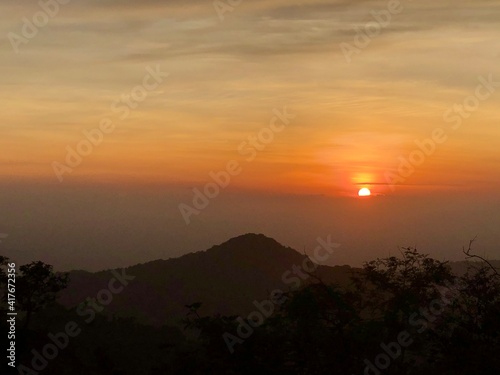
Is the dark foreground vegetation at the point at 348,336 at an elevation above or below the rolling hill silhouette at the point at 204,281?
above

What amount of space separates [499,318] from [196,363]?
9.37 metres

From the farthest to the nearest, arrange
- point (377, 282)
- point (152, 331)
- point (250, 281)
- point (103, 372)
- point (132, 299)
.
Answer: point (250, 281)
point (132, 299)
point (152, 331)
point (103, 372)
point (377, 282)

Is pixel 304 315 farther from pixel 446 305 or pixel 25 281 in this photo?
pixel 25 281

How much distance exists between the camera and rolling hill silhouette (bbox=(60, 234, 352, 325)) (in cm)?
11399

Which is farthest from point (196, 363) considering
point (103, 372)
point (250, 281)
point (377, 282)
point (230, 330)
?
point (250, 281)

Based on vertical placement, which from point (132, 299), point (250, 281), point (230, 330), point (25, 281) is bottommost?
point (250, 281)

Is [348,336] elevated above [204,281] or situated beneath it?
elevated above

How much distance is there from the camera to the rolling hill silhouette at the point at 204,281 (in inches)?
4488

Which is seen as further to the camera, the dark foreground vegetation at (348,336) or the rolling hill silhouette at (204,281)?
the rolling hill silhouette at (204,281)

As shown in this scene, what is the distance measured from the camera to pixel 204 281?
136 metres

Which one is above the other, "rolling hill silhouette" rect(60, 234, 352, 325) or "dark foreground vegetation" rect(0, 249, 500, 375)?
"dark foreground vegetation" rect(0, 249, 500, 375)

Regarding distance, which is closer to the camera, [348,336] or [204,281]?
[348,336]

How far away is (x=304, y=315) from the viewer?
19844 mm

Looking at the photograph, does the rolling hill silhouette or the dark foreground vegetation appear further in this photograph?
the rolling hill silhouette
